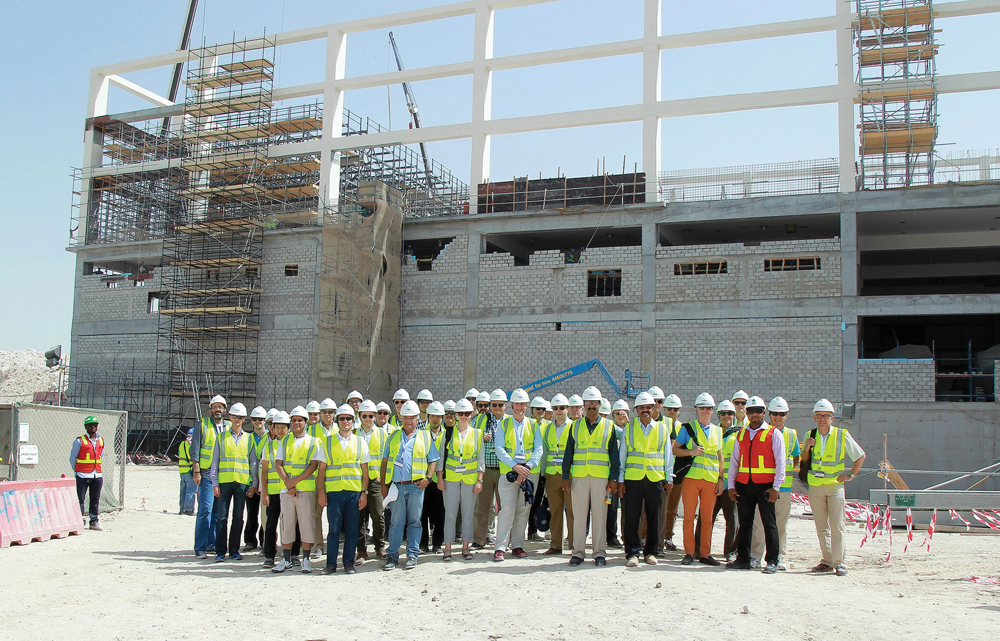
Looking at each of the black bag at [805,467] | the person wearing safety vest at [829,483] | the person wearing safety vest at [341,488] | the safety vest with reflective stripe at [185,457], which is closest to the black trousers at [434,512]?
the person wearing safety vest at [341,488]

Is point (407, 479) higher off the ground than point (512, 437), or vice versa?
point (512, 437)

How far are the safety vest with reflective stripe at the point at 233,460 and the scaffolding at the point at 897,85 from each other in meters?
21.3

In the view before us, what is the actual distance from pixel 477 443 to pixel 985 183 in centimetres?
2042

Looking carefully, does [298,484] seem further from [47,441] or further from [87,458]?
[47,441]

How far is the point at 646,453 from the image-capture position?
8.75 m

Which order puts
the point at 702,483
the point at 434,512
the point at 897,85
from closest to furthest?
1. the point at 702,483
2. the point at 434,512
3. the point at 897,85

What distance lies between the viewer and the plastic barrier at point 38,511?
392 inches

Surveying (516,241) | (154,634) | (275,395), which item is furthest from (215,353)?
(154,634)

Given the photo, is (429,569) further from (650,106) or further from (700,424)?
(650,106)

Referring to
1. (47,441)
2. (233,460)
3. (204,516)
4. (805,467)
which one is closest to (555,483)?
(805,467)

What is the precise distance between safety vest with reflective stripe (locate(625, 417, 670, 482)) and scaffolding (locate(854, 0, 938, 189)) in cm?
1917

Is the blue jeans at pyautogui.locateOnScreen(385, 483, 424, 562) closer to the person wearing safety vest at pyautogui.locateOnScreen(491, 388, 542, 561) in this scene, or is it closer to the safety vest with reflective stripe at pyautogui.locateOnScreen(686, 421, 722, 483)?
the person wearing safety vest at pyautogui.locateOnScreen(491, 388, 542, 561)

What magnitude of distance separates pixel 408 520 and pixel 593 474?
2.04 m

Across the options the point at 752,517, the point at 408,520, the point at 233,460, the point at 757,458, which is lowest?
the point at 408,520
